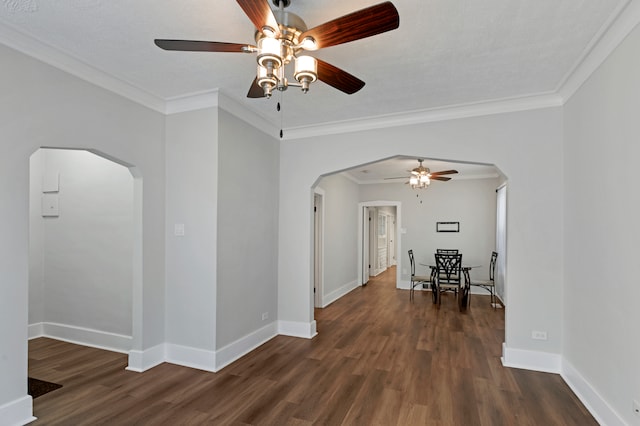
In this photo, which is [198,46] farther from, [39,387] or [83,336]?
[83,336]

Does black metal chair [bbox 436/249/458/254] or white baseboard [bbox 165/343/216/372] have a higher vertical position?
black metal chair [bbox 436/249/458/254]

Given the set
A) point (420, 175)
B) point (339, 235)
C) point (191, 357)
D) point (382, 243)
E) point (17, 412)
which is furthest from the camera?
point (382, 243)

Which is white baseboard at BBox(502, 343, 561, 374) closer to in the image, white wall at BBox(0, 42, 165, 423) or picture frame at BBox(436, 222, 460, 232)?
white wall at BBox(0, 42, 165, 423)

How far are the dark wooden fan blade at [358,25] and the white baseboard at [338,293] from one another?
5.12m

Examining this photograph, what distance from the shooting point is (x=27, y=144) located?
2.50 meters

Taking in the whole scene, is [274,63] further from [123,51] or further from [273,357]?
[273,357]

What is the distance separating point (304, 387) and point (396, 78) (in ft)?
9.79

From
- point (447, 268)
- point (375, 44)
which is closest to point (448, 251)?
point (447, 268)

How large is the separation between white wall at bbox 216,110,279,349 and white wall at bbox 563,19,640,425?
3322 millimetres

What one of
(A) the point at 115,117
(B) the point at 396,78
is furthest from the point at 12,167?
(B) the point at 396,78

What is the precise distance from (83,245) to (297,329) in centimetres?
291

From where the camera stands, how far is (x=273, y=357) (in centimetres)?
378

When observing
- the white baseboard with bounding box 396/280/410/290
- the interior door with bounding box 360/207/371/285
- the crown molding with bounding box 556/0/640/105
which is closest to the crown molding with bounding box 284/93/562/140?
the crown molding with bounding box 556/0/640/105

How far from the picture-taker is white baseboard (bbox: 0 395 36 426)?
2.32 m
